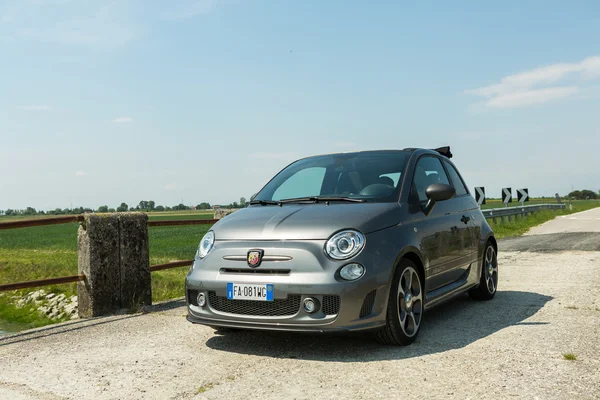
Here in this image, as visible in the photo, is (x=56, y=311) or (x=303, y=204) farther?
(x=56, y=311)

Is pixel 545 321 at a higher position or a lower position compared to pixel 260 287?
lower

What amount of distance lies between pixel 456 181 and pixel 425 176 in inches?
40.7

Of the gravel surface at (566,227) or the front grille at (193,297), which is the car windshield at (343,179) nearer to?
the front grille at (193,297)

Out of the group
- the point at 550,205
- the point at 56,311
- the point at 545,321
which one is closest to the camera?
the point at 545,321

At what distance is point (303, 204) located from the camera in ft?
17.5

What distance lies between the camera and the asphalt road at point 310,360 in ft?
12.5

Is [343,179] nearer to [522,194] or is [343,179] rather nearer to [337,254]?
Answer: [337,254]

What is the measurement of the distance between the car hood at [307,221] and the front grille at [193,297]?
19.5 inches

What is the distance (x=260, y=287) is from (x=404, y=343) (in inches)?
51.6

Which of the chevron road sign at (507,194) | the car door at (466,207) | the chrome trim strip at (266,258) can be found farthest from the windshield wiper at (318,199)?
the chevron road sign at (507,194)

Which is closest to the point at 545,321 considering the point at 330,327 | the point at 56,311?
the point at 330,327

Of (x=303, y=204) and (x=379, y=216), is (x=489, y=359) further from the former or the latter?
(x=303, y=204)

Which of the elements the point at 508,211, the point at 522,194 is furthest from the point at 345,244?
the point at 522,194

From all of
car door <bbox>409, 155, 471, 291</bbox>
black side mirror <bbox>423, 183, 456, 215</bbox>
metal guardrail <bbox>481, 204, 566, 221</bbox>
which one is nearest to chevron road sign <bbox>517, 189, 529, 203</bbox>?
metal guardrail <bbox>481, 204, 566, 221</bbox>
